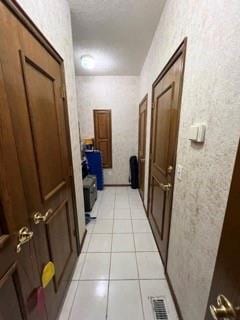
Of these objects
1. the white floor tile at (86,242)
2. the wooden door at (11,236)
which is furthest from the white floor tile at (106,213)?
the wooden door at (11,236)

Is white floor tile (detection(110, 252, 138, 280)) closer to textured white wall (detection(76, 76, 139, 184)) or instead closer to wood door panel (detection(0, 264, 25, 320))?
wood door panel (detection(0, 264, 25, 320))

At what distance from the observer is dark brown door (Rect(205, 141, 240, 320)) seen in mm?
446

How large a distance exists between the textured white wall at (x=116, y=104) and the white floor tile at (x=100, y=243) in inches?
83.3

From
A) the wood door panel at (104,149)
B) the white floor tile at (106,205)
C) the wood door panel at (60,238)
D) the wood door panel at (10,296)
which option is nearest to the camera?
the wood door panel at (10,296)

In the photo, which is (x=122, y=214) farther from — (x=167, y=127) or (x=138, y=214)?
(x=167, y=127)

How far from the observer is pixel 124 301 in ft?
4.39

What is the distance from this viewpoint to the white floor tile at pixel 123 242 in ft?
6.26

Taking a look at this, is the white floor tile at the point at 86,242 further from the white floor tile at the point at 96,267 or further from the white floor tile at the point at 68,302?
the white floor tile at the point at 68,302

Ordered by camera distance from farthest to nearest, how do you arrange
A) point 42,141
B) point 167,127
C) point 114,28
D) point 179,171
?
point 114,28
point 167,127
point 179,171
point 42,141

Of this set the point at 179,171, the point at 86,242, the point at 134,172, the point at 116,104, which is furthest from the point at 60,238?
the point at 116,104

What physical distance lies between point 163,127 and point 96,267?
5.45ft

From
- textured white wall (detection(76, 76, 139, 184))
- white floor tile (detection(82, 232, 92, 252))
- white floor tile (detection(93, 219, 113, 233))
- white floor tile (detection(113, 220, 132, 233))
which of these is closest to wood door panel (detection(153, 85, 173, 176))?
white floor tile (detection(113, 220, 132, 233))

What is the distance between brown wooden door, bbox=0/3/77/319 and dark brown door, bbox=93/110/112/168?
234 cm

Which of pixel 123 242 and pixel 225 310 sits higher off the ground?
pixel 225 310
